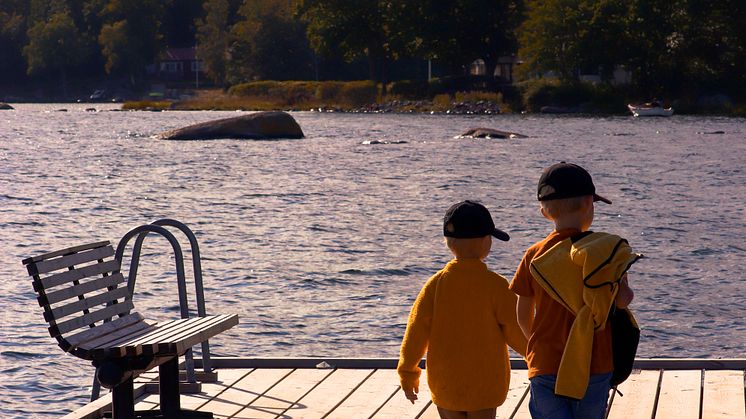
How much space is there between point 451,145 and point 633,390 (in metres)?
46.1

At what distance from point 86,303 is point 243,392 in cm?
127

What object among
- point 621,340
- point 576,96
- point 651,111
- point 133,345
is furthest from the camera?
point 576,96

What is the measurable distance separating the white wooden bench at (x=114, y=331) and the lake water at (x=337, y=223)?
3.78 metres

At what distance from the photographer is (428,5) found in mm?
98500

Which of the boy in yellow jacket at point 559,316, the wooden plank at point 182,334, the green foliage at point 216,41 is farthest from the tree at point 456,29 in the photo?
the boy in yellow jacket at point 559,316

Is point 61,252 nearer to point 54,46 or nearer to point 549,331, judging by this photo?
point 549,331

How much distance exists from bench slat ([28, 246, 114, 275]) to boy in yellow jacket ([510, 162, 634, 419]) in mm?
3004

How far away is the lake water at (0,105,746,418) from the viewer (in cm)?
1391

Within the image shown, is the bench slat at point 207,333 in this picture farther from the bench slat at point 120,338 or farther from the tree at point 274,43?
the tree at point 274,43

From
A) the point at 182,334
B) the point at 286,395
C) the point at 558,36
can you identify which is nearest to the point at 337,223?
the point at 286,395

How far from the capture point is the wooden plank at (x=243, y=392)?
24.2 feet

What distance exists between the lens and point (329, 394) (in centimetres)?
768

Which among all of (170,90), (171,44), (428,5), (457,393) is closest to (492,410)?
(457,393)

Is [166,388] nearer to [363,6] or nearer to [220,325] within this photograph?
[220,325]
